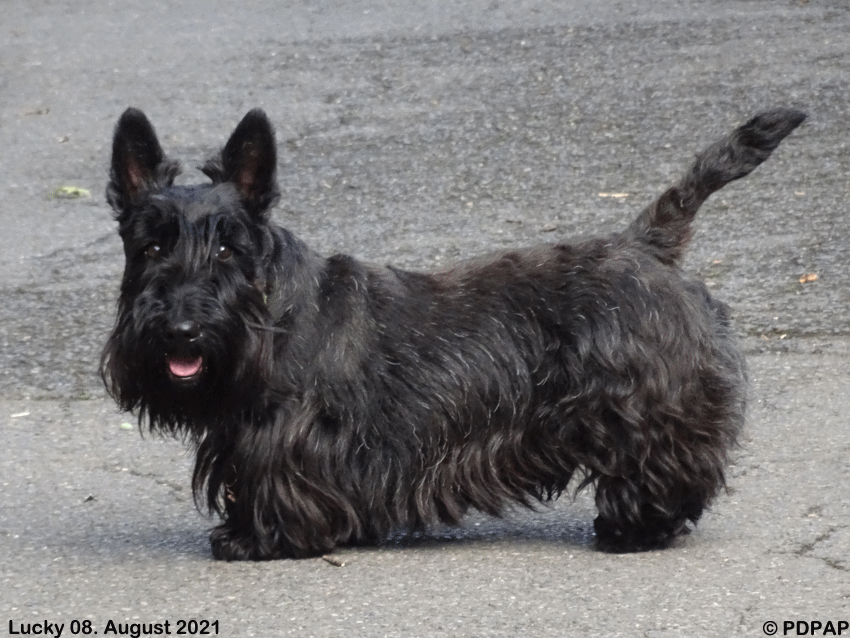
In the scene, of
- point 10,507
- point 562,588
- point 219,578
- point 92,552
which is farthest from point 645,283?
point 10,507

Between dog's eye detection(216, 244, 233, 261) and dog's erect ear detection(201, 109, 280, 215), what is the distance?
0.21 m

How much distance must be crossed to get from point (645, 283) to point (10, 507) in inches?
98.5

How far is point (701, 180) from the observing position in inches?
183

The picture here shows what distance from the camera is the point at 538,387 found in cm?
453

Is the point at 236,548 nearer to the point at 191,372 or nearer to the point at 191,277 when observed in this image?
the point at 191,372

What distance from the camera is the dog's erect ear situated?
4359mm

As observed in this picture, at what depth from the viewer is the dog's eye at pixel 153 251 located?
4.16m

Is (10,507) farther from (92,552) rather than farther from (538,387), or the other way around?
(538,387)

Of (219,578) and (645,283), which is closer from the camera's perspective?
(219,578)

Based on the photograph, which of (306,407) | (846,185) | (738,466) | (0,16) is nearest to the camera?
(306,407)

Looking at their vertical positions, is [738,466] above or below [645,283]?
below

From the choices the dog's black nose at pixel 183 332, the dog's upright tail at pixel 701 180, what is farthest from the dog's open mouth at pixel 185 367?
the dog's upright tail at pixel 701 180

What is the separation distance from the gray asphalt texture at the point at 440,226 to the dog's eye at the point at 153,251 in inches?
40.3

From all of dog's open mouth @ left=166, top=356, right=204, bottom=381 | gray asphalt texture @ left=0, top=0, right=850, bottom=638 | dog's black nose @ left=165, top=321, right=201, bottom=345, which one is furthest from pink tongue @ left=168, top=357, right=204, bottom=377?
gray asphalt texture @ left=0, top=0, right=850, bottom=638
